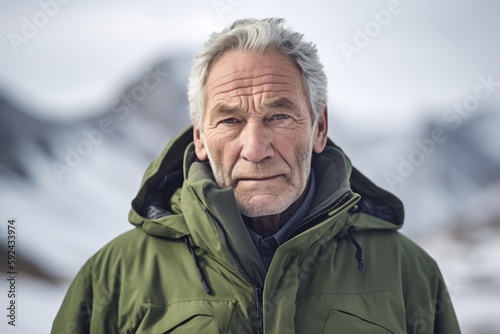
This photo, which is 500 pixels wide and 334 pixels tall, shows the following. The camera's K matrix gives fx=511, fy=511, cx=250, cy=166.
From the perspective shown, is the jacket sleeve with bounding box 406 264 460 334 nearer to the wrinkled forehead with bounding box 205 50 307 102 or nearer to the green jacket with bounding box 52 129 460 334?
the green jacket with bounding box 52 129 460 334

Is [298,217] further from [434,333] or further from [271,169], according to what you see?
[434,333]

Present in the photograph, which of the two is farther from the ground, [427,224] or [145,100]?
[145,100]

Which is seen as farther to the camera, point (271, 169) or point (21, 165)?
point (21, 165)

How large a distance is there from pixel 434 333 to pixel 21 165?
264cm

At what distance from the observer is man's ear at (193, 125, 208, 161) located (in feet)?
6.70

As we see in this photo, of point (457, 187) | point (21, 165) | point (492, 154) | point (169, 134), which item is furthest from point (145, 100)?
point (492, 154)

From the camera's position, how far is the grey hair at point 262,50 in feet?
6.32

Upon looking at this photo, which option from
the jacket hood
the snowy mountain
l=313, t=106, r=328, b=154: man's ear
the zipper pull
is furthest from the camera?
the snowy mountain

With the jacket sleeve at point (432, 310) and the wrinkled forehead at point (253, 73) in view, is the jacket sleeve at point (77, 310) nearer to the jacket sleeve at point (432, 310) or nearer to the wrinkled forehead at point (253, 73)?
the wrinkled forehead at point (253, 73)

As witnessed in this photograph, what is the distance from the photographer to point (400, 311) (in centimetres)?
191

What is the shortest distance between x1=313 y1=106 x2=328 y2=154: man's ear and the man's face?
5.0 inches

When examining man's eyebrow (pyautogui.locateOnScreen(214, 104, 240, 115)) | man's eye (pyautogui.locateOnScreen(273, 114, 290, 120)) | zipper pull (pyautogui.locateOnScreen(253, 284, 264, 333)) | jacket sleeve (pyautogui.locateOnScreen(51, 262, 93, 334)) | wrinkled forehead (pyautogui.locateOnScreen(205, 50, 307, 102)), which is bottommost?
zipper pull (pyautogui.locateOnScreen(253, 284, 264, 333))

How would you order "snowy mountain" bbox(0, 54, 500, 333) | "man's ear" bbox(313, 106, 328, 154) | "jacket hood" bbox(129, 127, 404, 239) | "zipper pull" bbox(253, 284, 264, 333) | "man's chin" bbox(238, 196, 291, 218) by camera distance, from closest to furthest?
"zipper pull" bbox(253, 284, 264, 333)
"man's chin" bbox(238, 196, 291, 218)
"jacket hood" bbox(129, 127, 404, 239)
"man's ear" bbox(313, 106, 328, 154)
"snowy mountain" bbox(0, 54, 500, 333)

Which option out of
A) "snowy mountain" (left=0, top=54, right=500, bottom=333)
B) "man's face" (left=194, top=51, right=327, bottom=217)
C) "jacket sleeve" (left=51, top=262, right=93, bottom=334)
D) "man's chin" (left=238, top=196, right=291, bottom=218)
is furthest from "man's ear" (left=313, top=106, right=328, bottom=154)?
"snowy mountain" (left=0, top=54, right=500, bottom=333)
